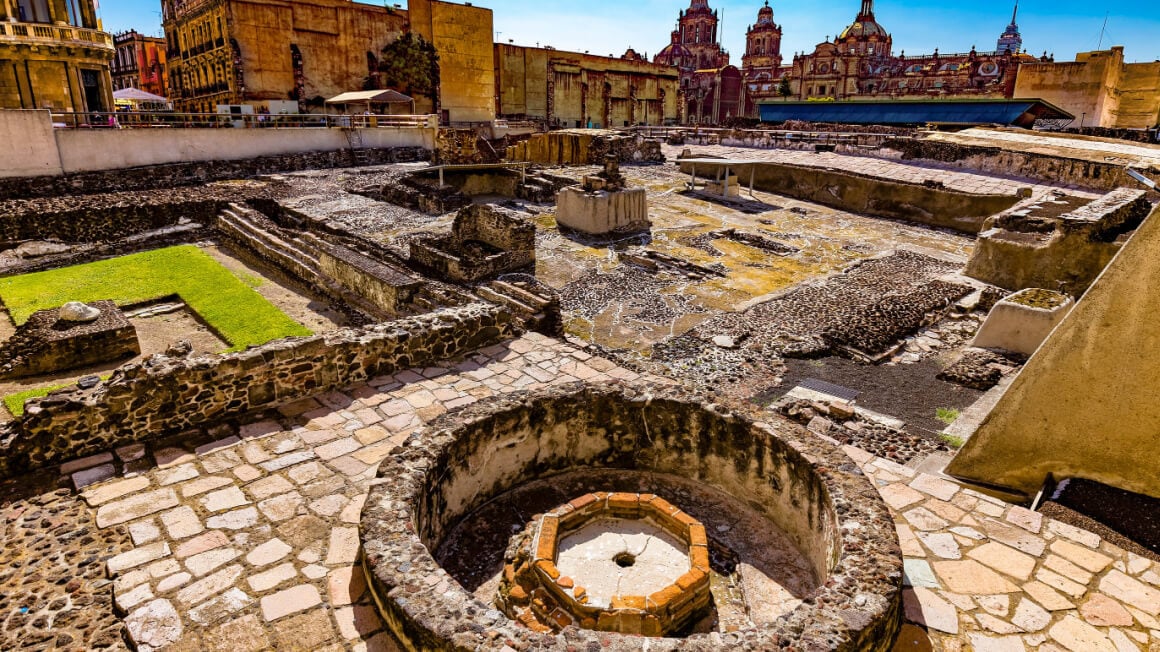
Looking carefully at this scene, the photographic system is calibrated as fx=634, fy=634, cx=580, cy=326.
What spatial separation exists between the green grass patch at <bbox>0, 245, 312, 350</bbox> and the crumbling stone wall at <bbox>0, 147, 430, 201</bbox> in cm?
497

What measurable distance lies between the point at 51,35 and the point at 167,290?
17.6m

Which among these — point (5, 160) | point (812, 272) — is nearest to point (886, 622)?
point (812, 272)

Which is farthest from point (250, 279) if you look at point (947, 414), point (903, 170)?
point (903, 170)

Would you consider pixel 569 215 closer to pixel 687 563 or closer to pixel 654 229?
pixel 654 229

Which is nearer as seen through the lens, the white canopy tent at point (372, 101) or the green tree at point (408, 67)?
the white canopy tent at point (372, 101)

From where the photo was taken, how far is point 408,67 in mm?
33188

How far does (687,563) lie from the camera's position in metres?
4.83

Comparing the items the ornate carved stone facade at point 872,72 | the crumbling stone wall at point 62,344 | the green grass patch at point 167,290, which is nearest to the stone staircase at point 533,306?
the green grass patch at point 167,290

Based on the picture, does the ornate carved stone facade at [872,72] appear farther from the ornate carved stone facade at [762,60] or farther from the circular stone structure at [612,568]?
the circular stone structure at [612,568]

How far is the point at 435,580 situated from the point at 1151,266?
611 cm

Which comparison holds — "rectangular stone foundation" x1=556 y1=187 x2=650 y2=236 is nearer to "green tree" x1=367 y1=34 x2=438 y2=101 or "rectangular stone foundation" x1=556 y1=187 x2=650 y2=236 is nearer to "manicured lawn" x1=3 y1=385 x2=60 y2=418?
"manicured lawn" x1=3 y1=385 x2=60 y2=418

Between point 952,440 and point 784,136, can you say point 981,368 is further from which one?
point 784,136

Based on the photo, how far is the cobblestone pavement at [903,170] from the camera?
18547 mm

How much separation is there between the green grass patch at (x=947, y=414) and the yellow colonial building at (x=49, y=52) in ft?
90.5
